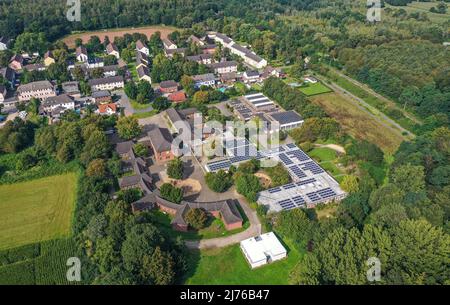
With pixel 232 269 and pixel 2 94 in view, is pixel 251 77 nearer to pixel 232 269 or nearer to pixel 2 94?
pixel 2 94

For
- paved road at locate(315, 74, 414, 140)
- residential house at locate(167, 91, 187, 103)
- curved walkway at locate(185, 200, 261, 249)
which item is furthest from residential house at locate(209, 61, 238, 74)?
curved walkway at locate(185, 200, 261, 249)

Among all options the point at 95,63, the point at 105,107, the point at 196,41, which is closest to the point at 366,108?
the point at 105,107

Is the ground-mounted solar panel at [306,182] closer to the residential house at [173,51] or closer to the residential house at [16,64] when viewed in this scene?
the residential house at [173,51]

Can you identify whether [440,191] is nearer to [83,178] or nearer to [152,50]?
[83,178]

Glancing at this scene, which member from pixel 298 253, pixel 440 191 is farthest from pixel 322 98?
pixel 298 253

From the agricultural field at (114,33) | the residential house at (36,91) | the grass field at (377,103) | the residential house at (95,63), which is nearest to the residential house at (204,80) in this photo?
the residential house at (95,63)
